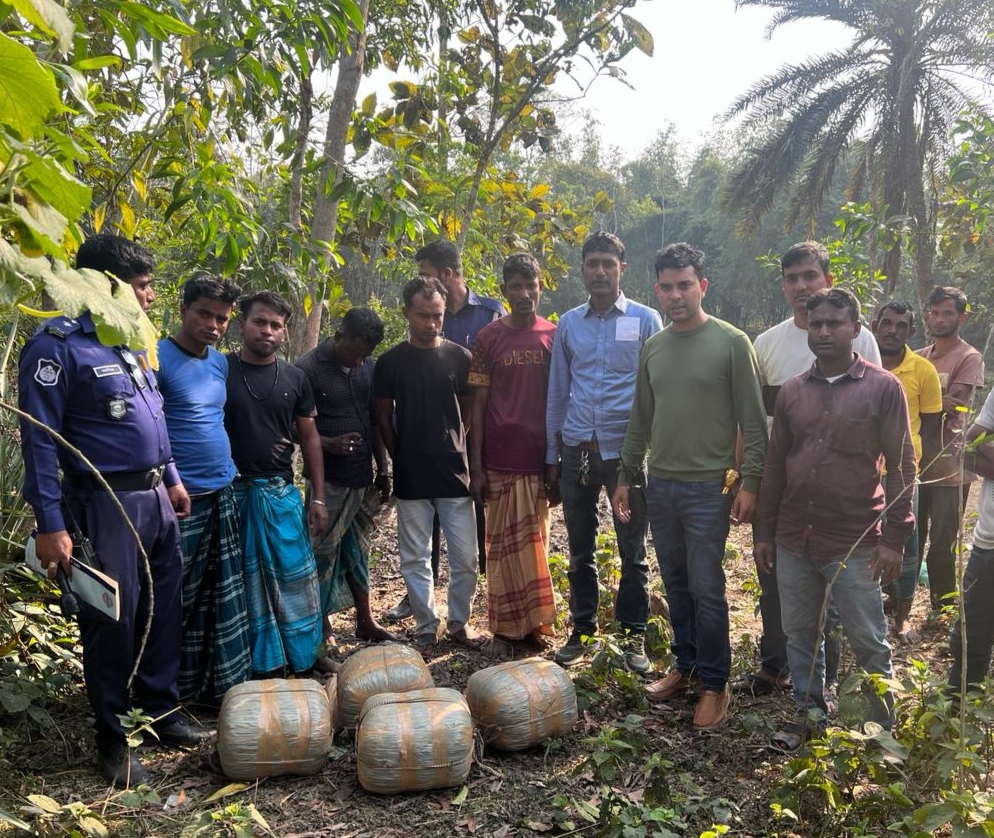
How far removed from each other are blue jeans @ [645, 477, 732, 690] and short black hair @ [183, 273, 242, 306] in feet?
6.54

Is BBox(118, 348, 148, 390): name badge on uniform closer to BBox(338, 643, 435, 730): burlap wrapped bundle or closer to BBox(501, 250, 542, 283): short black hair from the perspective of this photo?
BBox(338, 643, 435, 730): burlap wrapped bundle

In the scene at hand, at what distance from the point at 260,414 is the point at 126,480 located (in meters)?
0.82

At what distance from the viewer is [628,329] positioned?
3.88 meters

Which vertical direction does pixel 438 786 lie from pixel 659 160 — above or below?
below

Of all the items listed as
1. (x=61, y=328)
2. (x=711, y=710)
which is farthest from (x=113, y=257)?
(x=711, y=710)

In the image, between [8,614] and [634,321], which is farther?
[634,321]

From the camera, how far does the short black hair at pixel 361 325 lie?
13.2 feet

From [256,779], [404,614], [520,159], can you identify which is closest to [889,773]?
[256,779]

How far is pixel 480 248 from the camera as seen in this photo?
297 inches

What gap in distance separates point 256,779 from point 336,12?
299cm

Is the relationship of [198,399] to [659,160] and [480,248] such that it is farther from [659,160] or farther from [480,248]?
[659,160]

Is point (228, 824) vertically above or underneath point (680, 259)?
underneath

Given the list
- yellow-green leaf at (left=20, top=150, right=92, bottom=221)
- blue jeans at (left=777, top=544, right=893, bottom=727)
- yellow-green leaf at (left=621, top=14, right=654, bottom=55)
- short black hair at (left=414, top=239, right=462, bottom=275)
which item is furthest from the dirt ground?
yellow-green leaf at (left=621, top=14, right=654, bottom=55)

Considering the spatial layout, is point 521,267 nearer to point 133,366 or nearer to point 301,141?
point 133,366
